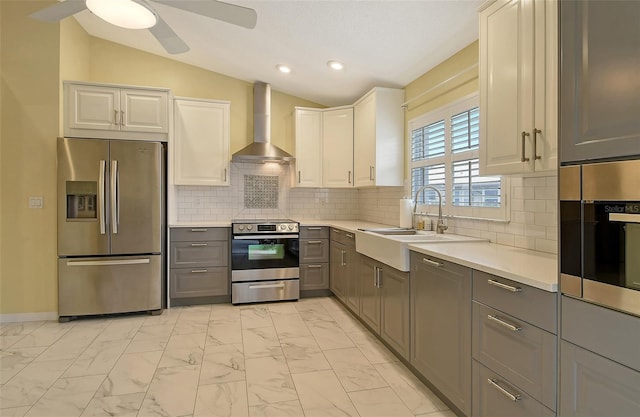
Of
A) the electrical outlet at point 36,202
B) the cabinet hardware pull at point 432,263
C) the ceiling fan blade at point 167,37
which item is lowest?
the cabinet hardware pull at point 432,263

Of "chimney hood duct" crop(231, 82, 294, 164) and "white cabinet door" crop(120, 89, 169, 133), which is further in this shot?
"chimney hood duct" crop(231, 82, 294, 164)

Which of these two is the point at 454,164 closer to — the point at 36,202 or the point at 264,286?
the point at 264,286

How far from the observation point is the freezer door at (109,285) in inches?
139

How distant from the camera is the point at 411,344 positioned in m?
2.42

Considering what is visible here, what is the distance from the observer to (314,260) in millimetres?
4387

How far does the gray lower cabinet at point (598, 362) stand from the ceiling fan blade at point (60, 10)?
2871 mm

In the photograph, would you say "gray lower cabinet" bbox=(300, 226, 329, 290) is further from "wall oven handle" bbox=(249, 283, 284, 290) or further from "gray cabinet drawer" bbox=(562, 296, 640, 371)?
"gray cabinet drawer" bbox=(562, 296, 640, 371)

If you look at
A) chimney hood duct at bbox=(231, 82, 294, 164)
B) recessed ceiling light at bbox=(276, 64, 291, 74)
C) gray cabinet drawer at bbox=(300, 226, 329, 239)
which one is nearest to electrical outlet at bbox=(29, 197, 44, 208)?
chimney hood duct at bbox=(231, 82, 294, 164)

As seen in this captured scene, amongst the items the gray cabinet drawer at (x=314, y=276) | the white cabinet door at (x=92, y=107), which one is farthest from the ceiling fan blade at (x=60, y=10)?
the gray cabinet drawer at (x=314, y=276)

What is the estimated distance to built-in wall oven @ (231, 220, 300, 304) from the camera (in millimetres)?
4098

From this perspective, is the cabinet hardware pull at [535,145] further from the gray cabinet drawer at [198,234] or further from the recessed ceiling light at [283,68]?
the gray cabinet drawer at [198,234]

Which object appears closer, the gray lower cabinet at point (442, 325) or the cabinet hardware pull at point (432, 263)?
the gray lower cabinet at point (442, 325)

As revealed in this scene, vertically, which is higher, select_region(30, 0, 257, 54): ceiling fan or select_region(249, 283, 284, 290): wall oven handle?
select_region(30, 0, 257, 54): ceiling fan

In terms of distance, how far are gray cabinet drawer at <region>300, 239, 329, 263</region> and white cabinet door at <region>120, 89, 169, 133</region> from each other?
6.74ft
